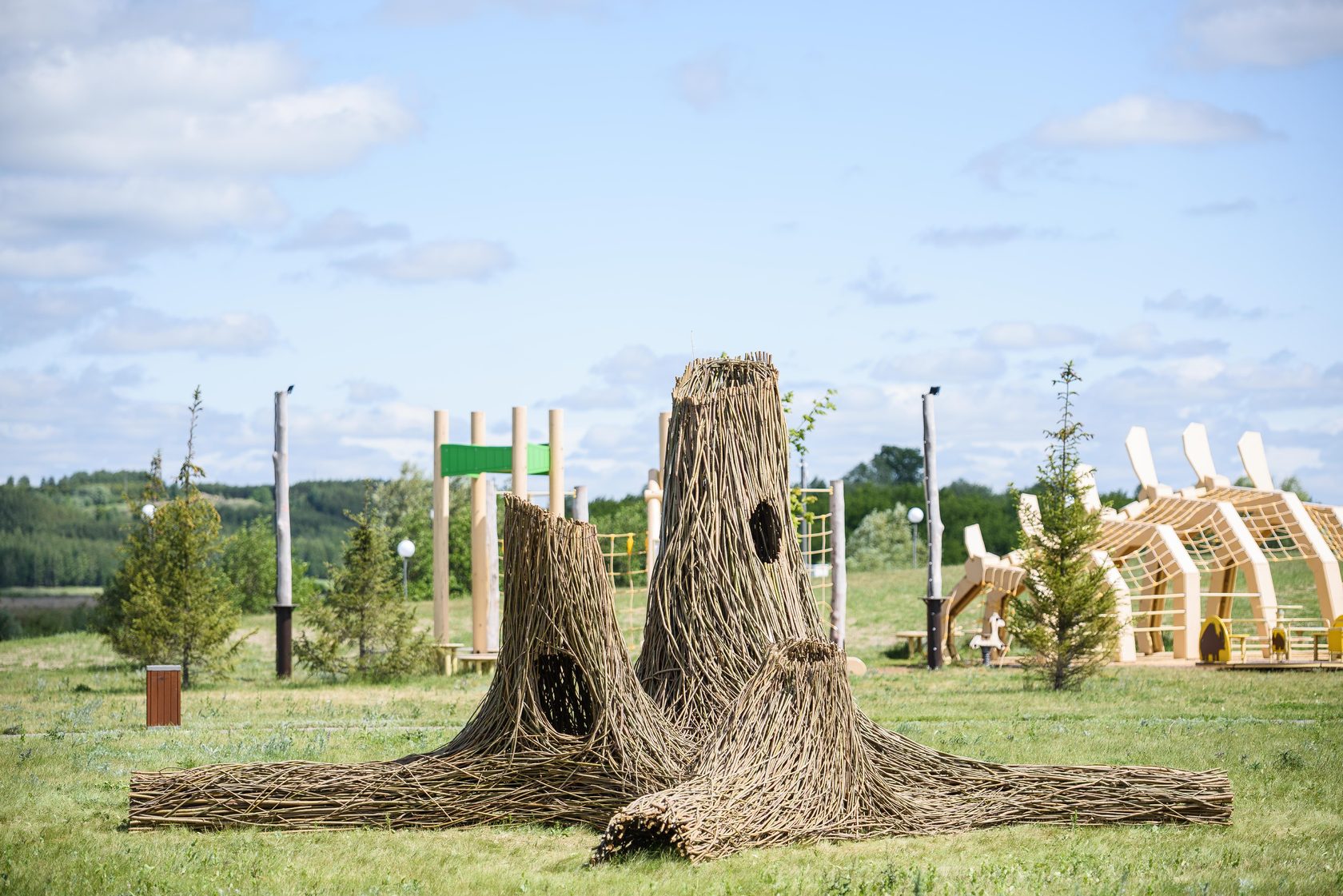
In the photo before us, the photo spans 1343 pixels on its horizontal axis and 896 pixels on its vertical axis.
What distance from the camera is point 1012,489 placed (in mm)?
20297

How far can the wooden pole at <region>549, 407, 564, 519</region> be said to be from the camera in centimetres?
1992

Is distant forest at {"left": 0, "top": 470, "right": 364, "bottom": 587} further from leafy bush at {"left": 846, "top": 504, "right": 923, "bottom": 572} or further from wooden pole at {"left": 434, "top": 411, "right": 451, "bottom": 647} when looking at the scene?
wooden pole at {"left": 434, "top": 411, "right": 451, "bottom": 647}

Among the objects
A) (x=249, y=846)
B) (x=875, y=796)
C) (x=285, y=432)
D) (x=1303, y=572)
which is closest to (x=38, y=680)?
(x=285, y=432)

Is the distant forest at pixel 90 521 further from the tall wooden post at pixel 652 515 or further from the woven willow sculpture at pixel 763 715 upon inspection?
the woven willow sculpture at pixel 763 715

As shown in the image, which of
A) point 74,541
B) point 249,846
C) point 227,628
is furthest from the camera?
point 74,541

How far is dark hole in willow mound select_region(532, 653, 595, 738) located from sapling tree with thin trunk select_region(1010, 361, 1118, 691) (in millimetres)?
9736

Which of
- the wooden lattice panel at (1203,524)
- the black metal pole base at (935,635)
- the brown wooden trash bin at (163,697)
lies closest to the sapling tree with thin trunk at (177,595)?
the brown wooden trash bin at (163,697)

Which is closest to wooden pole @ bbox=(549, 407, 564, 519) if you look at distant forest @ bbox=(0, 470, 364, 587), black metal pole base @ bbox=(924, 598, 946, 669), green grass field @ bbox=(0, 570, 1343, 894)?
green grass field @ bbox=(0, 570, 1343, 894)

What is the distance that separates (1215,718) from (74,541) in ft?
236

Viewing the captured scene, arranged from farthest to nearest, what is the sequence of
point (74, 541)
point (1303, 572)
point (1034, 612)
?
point (74, 541)
point (1303, 572)
point (1034, 612)

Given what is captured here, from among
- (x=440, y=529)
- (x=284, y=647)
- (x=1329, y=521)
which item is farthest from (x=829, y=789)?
(x=1329, y=521)

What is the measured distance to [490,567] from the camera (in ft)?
65.3

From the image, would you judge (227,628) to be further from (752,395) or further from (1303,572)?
(1303,572)

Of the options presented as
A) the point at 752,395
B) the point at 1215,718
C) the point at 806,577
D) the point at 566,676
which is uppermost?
the point at 752,395
